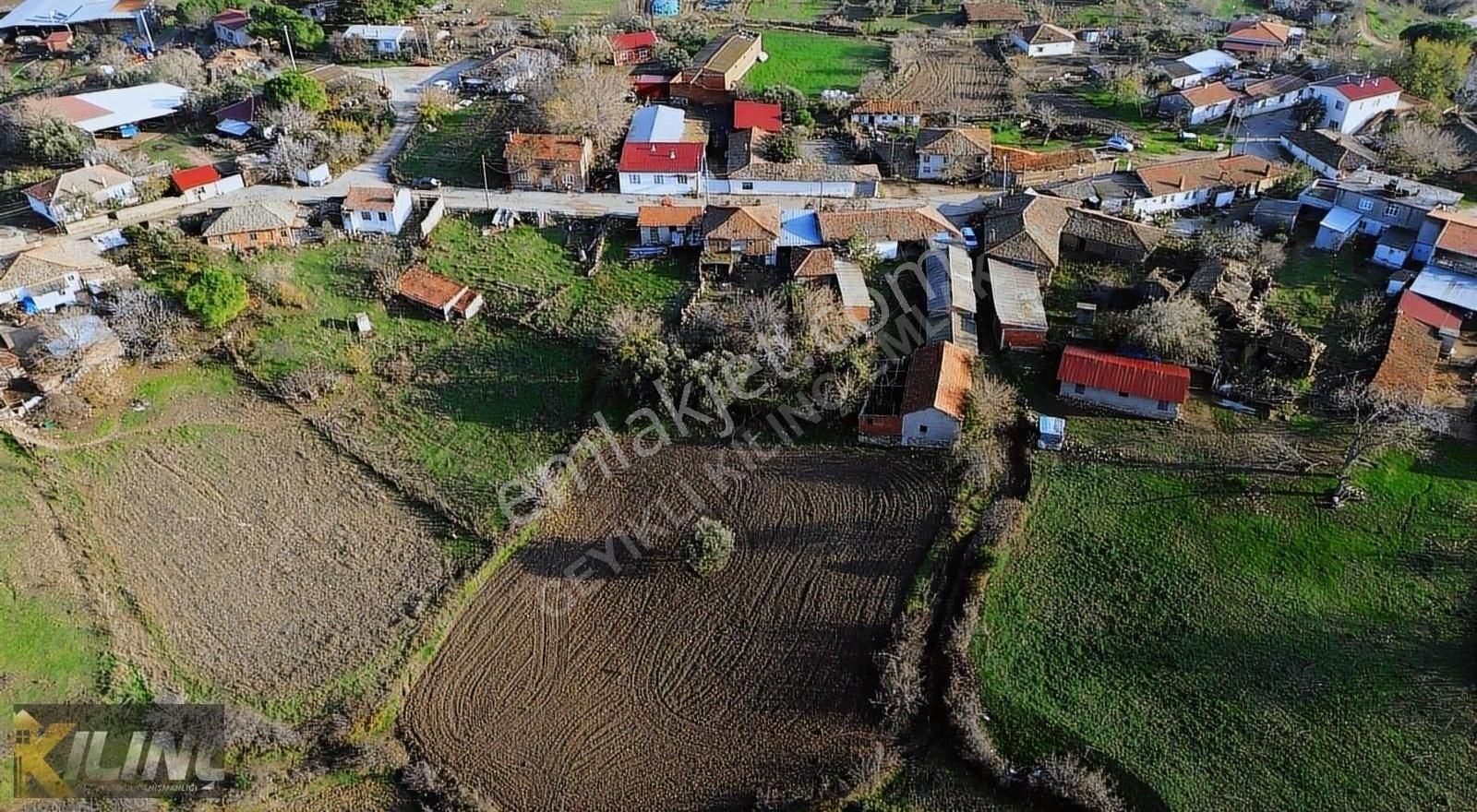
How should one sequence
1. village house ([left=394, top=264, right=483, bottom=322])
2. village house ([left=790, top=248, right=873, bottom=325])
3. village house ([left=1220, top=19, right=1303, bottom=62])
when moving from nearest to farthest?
village house ([left=790, top=248, right=873, bottom=325]) → village house ([left=394, top=264, right=483, bottom=322]) → village house ([left=1220, top=19, right=1303, bottom=62])

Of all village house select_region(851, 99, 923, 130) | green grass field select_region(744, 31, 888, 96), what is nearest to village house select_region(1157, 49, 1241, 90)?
village house select_region(851, 99, 923, 130)

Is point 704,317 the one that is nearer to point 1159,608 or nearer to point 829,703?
point 829,703

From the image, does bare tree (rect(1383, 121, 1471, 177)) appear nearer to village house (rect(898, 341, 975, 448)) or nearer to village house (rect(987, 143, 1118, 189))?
village house (rect(987, 143, 1118, 189))

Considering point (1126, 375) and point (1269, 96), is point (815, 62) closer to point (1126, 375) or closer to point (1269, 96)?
point (1269, 96)

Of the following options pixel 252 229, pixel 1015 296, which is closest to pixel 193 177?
pixel 252 229

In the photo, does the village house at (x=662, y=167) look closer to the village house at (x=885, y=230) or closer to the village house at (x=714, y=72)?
the village house at (x=885, y=230)

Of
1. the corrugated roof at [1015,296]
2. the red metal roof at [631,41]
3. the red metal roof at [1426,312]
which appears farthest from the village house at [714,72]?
the red metal roof at [1426,312]
